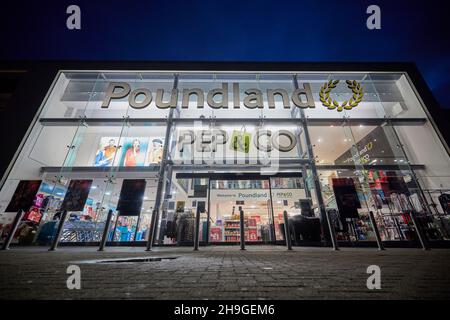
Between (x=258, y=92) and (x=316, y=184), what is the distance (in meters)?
4.23

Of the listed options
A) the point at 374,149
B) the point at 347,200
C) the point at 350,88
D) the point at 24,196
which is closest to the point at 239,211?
the point at 347,200

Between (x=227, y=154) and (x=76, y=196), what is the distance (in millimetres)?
5837

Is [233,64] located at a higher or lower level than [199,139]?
higher

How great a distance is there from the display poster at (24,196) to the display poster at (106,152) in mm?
2165

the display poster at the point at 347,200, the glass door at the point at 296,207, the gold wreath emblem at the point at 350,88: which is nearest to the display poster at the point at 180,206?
the glass door at the point at 296,207

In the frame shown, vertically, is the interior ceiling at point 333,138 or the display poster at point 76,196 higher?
the interior ceiling at point 333,138

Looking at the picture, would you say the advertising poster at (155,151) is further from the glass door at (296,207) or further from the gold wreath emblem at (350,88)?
the gold wreath emblem at (350,88)

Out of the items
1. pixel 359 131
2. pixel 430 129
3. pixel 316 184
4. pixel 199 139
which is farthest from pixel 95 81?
pixel 430 129

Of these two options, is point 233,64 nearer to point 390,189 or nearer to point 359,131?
point 359,131

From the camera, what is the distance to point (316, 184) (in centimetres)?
705

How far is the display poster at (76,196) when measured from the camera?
18.9ft

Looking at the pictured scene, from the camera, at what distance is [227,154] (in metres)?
8.96
